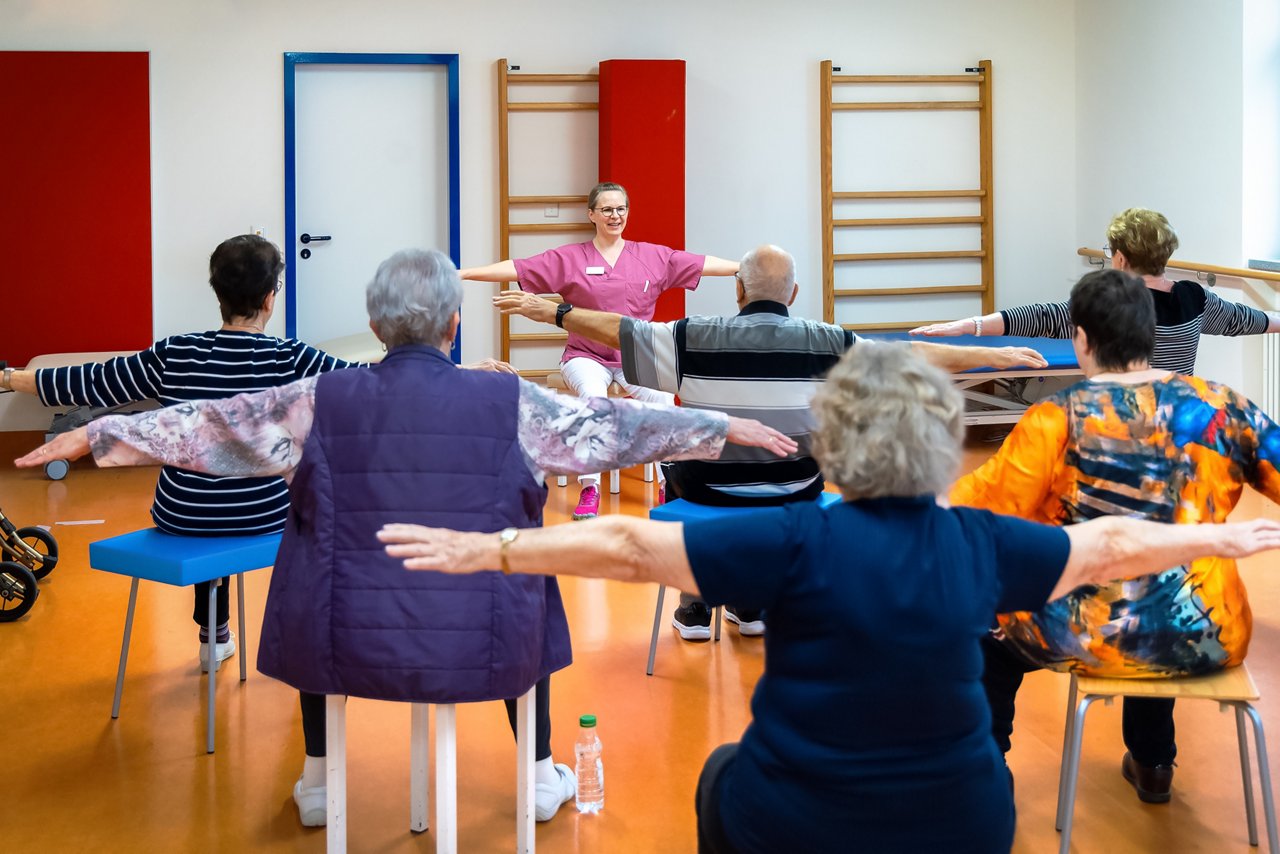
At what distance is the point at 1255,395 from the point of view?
623 centimetres

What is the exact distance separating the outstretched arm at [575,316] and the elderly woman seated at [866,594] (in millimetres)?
1613

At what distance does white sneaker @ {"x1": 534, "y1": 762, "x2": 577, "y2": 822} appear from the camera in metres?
2.78

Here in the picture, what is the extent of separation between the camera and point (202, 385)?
3.04m

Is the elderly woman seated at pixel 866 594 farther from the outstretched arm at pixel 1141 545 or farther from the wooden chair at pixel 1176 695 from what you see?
the wooden chair at pixel 1176 695

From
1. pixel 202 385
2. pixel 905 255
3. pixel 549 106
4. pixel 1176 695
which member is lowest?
pixel 1176 695

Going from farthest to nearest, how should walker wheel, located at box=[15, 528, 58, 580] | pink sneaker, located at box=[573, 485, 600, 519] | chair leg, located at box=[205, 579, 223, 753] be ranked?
pink sneaker, located at box=[573, 485, 600, 519] → walker wheel, located at box=[15, 528, 58, 580] → chair leg, located at box=[205, 579, 223, 753]

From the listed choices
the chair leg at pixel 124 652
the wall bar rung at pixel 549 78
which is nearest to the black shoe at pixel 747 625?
the chair leg at pixel 124 652

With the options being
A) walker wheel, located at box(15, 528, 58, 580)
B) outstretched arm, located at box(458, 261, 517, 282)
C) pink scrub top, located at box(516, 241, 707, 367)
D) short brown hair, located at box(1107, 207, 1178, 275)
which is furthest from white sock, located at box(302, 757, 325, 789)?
pink scrub top, located at box(516, 241, 707, 367)

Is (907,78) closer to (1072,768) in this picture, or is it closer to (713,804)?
(1072,768)

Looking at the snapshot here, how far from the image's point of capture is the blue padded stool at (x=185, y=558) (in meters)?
3.03

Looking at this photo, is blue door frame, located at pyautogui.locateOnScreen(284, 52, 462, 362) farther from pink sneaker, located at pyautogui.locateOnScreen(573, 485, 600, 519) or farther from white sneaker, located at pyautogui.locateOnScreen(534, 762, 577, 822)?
white sneaker, located at pyautogui.locateOnScreen(534, 762, 577, 822)

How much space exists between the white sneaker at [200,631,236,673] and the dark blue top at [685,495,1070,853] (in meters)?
2.44

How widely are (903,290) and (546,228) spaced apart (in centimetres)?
204

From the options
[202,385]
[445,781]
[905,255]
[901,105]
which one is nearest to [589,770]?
[445,781]
